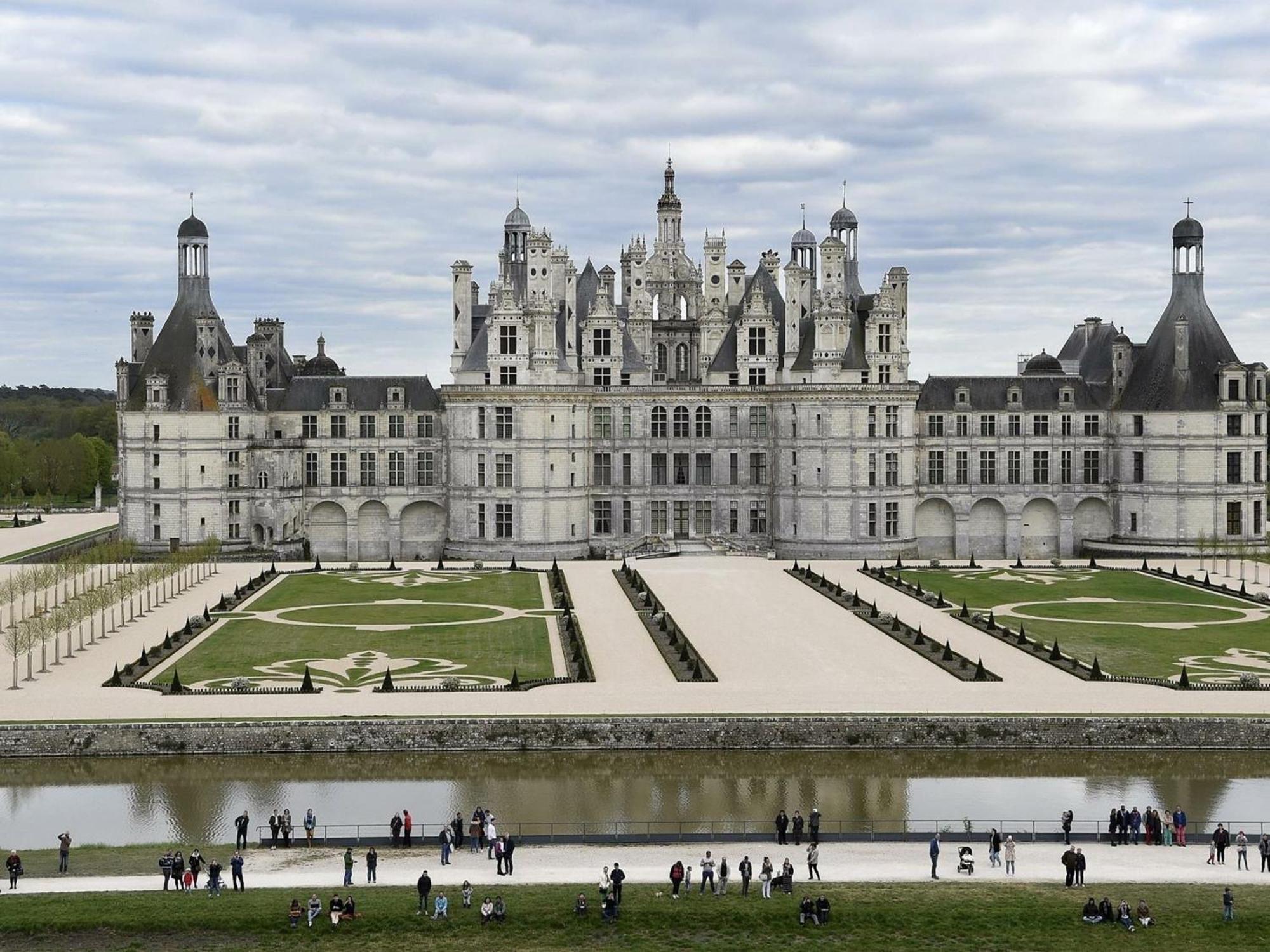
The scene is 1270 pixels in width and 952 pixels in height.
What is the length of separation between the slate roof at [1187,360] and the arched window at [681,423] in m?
25.1

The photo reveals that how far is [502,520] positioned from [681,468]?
11.2m

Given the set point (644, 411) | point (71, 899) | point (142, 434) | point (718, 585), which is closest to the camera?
point (71, 899)

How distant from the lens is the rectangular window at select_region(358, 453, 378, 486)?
95.2 metres

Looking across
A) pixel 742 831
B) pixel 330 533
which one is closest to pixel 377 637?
pixel 742 831

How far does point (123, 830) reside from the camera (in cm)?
3934

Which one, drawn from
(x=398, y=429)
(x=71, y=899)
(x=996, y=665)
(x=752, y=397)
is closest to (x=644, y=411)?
(x=752, y=397)

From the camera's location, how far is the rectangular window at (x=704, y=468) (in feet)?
318

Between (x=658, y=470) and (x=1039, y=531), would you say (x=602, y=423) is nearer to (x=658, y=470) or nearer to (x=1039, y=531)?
(x=658, y=470)

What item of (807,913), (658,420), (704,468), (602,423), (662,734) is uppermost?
(658,420)

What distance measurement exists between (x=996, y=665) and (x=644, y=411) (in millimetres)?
42610

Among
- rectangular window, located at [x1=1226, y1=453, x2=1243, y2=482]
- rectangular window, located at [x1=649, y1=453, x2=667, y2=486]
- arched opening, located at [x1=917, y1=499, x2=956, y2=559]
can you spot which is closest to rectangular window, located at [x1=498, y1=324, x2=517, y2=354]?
rectangular window, located at [x1=649, y1=453, x2=667, y2=486]

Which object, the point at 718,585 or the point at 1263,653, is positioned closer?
the point at 1263,653

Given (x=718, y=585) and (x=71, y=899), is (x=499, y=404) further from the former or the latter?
(x=71, y=899)

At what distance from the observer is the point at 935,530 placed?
9744 cm
